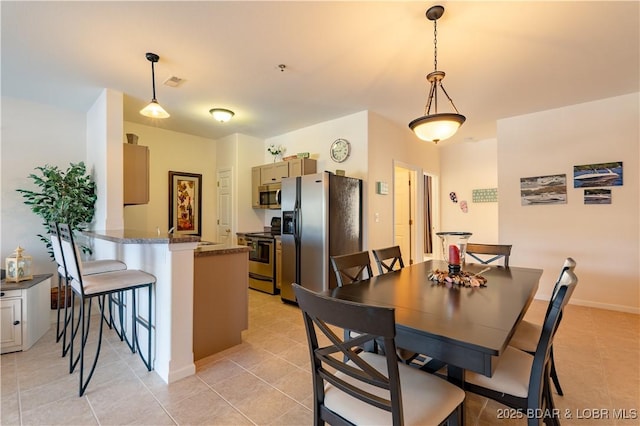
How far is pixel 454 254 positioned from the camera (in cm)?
207

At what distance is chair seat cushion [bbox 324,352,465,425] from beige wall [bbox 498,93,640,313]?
387 centimetres

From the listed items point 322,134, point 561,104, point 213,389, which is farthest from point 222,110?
point 561,104

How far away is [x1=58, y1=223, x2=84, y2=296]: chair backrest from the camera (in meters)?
1.83

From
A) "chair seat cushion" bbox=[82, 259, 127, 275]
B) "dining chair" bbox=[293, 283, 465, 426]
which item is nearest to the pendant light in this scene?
"chair seat cushion" bbox=[82, 259, 127, 275]

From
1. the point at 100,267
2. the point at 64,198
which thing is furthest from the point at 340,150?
the point at 64,198

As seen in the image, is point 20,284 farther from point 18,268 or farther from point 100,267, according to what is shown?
point 100,267

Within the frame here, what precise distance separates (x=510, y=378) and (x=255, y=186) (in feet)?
15.2

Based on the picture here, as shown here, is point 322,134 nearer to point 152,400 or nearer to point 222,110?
point 222,110

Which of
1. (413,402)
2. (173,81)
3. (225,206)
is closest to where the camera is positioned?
(413,402)

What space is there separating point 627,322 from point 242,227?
17.5ft

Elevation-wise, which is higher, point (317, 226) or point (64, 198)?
point (64, 198)

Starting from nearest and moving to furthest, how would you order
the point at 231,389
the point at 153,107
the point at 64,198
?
the point at 231,389
the point at 153,107
the point at 64,198

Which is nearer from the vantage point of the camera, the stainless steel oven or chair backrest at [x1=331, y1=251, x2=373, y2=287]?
chair backrest at [x1=331, y1=251, x2=373, y2=287]

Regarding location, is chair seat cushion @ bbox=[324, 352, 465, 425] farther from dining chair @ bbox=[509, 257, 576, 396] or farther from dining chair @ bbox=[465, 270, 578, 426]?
dining chair @ bbox=[509, 257, 576, 396]
